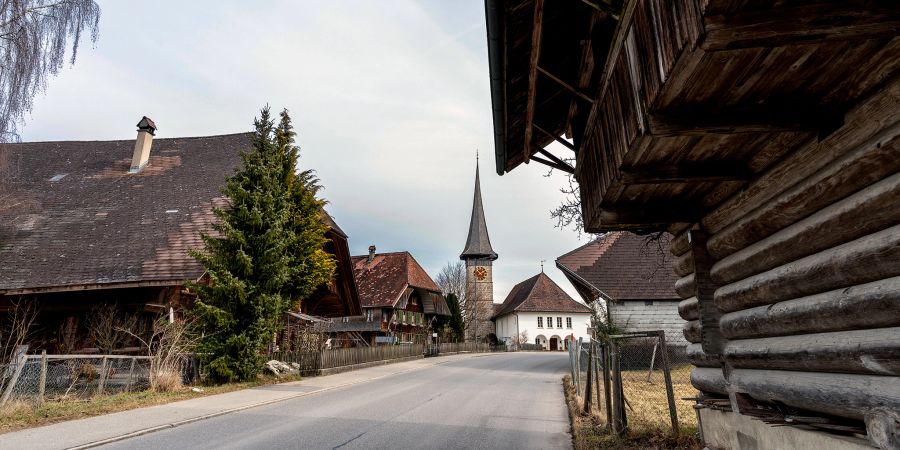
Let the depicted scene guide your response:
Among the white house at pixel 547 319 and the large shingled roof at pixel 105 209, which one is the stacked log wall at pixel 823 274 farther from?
the white house at pixel 547 319

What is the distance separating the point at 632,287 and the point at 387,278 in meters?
27.9

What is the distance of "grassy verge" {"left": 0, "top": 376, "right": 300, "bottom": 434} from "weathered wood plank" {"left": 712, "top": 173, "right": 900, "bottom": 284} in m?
10.9

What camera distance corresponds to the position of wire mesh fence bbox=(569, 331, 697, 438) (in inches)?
315

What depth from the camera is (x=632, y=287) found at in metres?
21.8

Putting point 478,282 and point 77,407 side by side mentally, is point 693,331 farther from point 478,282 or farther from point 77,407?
point 478,282

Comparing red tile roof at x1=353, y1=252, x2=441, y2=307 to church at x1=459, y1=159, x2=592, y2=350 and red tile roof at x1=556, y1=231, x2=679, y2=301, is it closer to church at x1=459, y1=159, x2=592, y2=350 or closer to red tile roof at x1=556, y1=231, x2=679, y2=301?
church at x1=459, y1=159, x2=592, y2=350

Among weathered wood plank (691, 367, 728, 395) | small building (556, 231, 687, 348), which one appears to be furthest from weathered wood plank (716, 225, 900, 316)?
small building (556, 231, 687, 348)

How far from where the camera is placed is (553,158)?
7.91 meters

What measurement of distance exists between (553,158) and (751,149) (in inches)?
142

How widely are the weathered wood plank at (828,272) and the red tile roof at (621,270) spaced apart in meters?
16.3

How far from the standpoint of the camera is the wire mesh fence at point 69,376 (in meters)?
10.7

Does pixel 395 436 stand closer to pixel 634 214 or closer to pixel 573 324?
pixel 634 214

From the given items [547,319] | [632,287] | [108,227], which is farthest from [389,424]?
[547,319]

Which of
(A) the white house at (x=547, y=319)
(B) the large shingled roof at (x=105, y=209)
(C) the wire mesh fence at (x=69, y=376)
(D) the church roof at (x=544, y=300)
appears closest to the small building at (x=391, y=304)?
(A) the white house at (x=547, y=319)
